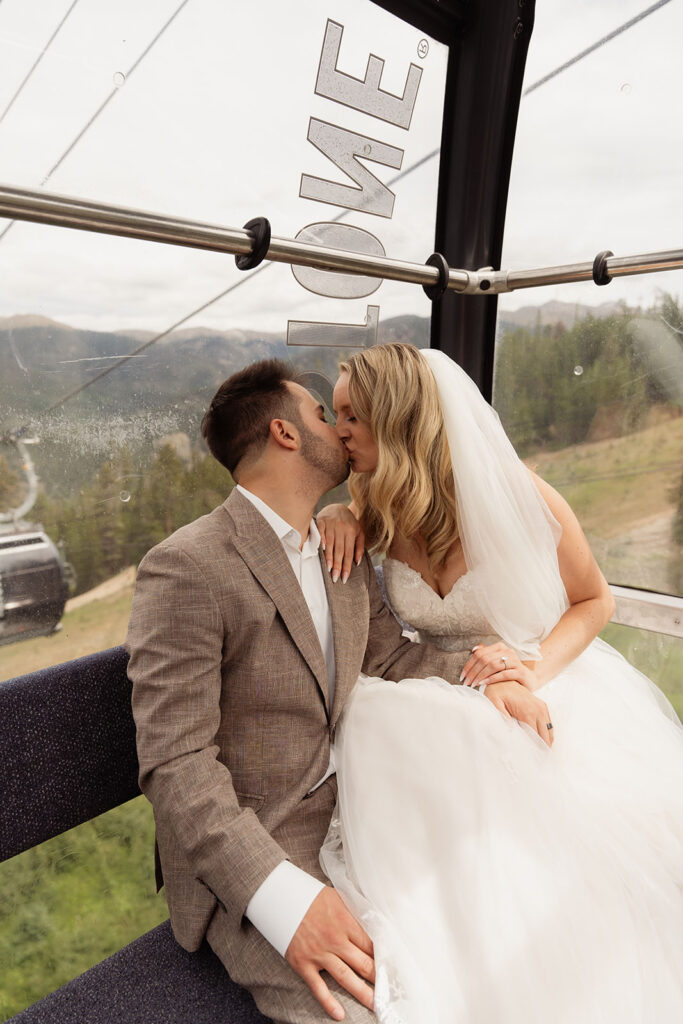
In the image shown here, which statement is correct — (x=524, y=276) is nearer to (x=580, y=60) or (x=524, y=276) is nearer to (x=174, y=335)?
(x=580, y=60)

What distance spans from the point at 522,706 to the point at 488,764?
0.19 metres

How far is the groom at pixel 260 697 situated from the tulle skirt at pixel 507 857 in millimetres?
75

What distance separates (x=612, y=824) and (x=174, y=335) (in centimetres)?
159

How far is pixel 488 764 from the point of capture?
1353mm

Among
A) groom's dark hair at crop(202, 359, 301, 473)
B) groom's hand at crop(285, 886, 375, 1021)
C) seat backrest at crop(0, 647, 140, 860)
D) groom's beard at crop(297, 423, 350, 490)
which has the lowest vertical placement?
groom's hand at crop(285, 886, 375, 1021)

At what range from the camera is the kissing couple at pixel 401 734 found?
1.12 meters

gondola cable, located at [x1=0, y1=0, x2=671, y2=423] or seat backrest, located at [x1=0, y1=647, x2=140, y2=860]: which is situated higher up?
gondola cable, located at [x1=0, y1=0, x2=671, y2=423]

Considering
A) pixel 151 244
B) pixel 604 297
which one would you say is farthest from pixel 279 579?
pixel 604 297

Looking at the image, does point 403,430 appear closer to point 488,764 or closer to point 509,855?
point 488,764

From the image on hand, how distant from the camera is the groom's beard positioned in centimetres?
155

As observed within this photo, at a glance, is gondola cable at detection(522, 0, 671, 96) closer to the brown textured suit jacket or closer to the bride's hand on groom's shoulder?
the bride's hand on groom's shoulder

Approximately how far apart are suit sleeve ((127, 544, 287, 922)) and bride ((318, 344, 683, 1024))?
217 mm

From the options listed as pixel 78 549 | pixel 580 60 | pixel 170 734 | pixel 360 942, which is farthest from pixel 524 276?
pixel 360 942

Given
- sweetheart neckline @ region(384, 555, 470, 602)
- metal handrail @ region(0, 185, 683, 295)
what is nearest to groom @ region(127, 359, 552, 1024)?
sweetheart neckline @ region(384, 555, 470, 602)
